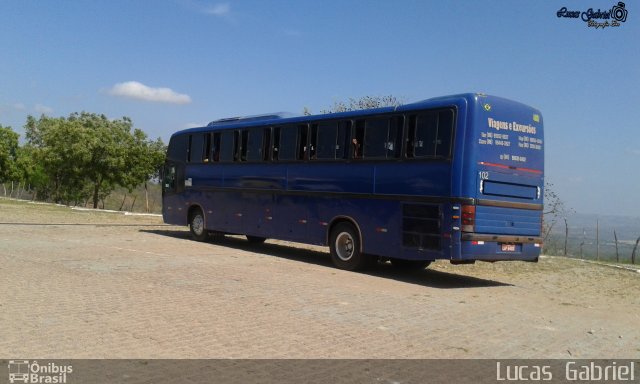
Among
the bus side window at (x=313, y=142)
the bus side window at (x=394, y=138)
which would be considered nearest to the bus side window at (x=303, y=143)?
the bus side window at (x=313, y=142)

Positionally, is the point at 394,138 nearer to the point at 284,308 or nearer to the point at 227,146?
the point at 284,308

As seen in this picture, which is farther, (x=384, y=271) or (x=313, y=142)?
(x=313, y=142)

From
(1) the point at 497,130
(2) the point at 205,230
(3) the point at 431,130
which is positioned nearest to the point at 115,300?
(3) the point at 431,130

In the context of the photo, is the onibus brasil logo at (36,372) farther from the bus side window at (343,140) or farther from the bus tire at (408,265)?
the bus tire at (408,265)

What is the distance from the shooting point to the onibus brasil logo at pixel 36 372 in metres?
5.18

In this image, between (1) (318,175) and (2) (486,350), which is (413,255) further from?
(2) (486,350)

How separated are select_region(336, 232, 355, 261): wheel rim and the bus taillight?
122 inches

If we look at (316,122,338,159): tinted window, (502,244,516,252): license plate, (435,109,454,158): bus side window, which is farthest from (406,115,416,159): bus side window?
(502,244,516,252): license plate

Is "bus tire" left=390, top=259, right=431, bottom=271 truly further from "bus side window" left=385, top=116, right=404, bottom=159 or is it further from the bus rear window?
the bus rear window

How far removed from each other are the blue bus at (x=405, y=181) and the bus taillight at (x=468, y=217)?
2 cm

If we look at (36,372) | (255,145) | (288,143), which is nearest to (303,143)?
(288,143)

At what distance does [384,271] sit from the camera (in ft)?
46.9

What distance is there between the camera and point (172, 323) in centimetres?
736

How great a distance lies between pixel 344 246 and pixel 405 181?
8.27 feet
